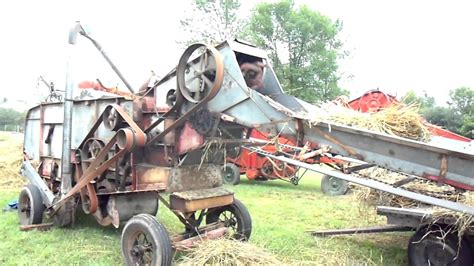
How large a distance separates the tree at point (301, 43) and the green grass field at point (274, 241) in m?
17.8

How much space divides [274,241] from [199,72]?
3.12m

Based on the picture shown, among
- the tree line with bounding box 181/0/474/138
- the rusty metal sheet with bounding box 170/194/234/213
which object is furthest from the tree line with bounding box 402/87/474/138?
the rusty metal sheet with bounding box 170/194/234/213

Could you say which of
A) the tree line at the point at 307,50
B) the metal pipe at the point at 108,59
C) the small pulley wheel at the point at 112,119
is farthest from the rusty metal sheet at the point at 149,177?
the tree line at the point at 307,50

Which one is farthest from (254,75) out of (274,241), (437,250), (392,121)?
(274,241)

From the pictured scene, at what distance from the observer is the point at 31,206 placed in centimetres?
659

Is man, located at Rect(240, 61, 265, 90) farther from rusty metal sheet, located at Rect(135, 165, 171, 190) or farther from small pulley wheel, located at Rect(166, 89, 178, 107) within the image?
rusty metal sheet, located at Rect(135, 165, 171, 190)

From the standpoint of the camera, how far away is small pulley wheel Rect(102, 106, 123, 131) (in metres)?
4.98

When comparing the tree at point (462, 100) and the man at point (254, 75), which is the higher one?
the tree at point (462, 100)

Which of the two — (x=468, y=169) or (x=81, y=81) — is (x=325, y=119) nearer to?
(x=468, y=169)

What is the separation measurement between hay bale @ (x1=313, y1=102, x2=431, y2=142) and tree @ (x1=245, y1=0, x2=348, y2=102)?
21855mm

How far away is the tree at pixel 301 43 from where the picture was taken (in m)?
26.0

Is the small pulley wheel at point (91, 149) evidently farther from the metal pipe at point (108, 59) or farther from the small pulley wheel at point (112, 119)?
the metal pipe at point (108, 59)

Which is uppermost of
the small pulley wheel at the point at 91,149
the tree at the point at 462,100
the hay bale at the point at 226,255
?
the tree at the point at 462,100

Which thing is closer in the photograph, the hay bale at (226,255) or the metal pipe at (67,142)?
the hay bale at (226,255)
